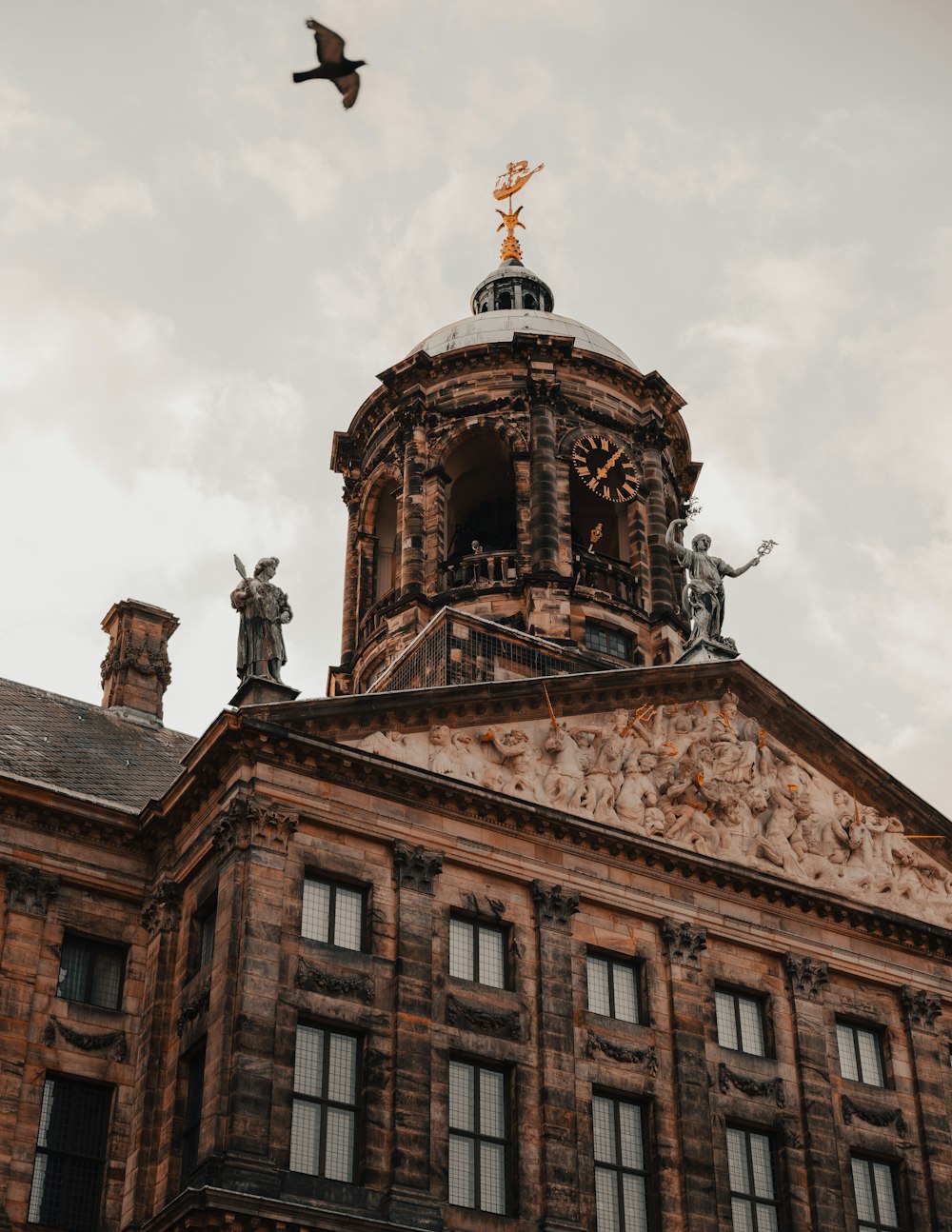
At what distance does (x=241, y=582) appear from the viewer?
29.8 m

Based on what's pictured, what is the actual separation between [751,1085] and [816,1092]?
3.96 feet

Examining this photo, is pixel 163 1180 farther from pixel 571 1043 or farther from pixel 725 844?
pixel 725 844

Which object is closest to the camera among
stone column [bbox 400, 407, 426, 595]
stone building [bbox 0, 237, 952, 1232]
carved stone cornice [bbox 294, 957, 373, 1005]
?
stone building [bbox 0, 237, 952, 1232]

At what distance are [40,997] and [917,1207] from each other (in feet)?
46.8

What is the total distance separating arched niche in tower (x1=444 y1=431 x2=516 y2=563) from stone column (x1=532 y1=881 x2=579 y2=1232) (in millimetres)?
13505

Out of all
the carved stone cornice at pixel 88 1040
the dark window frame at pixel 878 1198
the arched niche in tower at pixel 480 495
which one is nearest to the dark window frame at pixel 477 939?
the carved stone cornice at pixel 88 1040

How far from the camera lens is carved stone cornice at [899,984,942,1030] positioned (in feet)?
103

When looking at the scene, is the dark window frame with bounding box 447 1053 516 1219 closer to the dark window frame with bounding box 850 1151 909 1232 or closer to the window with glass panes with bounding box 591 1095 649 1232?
the window with glass panes with bounding box 591 1095 649 1232

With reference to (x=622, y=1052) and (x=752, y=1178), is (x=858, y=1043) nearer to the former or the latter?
(x=752, y=1178)

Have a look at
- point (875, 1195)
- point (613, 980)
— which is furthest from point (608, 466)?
point (875, 1195)

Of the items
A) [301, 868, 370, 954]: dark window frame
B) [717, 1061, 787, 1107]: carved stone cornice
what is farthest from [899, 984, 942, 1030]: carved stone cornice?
[301, 868, 370, 954]: dark window frame

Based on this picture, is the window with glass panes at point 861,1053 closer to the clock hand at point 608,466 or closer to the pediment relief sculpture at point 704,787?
the pediment relief sculpture at point 704,787

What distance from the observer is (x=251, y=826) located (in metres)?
26.5

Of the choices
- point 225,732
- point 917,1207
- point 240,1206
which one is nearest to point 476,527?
point 225,732
